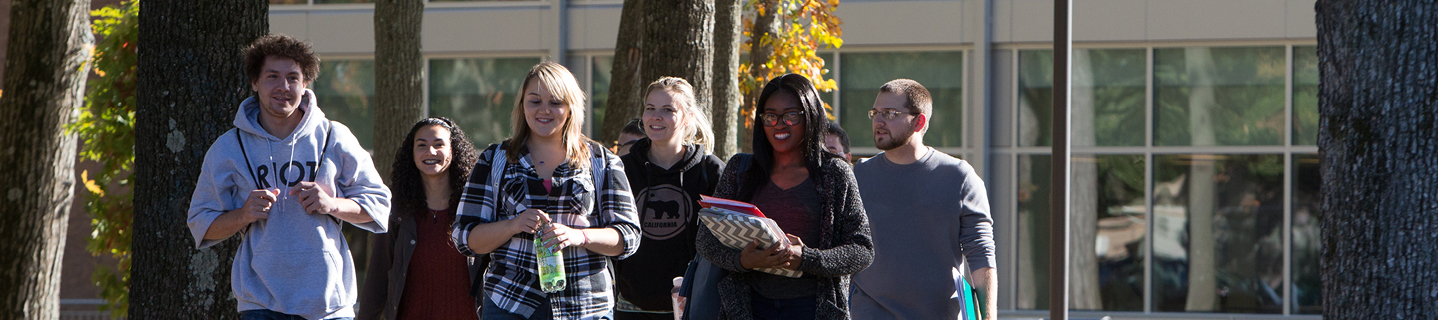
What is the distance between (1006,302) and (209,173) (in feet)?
38.2

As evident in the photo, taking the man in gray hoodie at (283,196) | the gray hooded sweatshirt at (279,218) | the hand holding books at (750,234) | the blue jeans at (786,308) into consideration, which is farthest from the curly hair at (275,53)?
the blue jeans at (786,308)

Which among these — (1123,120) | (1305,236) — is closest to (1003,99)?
(1123,120)

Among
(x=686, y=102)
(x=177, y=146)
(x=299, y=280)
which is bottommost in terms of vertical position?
(x=299, y=280)

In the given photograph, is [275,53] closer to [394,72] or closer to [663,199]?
[663,199]

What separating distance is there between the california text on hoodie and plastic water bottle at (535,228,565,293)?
1.19 metres

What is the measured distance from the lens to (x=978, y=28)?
532 inches

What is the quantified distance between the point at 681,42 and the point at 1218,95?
8411 millimetres

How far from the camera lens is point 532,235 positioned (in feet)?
12.2

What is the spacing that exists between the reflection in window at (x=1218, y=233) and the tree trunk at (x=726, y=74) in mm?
6666

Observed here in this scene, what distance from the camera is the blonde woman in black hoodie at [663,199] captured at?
4797 mm

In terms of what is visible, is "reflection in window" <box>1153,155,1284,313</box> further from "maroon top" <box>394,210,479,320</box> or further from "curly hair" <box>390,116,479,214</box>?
"maroon top" <box>394,210,479,320</box>

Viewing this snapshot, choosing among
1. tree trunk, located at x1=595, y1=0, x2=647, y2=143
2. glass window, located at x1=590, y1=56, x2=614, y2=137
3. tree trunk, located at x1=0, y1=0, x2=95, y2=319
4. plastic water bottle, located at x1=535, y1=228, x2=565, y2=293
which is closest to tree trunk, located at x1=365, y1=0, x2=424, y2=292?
tree trunk, located at x1=595, y1=0, x2=647, y2=143

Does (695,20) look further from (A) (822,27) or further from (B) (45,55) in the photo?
(B) (45,55)

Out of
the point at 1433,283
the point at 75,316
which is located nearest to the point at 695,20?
the point at 1433,283
